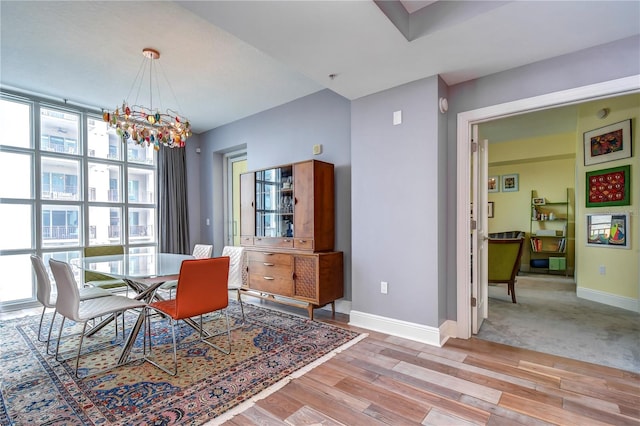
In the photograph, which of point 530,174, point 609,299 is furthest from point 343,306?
point 530,174

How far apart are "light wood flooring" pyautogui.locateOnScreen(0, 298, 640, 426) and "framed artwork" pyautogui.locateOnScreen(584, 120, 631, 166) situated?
3158mm

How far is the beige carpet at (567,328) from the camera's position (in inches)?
101

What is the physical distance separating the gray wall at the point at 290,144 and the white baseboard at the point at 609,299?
351cm

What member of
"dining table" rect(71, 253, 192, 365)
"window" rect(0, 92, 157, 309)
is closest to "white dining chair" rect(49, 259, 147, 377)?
"dining table" rect(71, 253, 192, 365)

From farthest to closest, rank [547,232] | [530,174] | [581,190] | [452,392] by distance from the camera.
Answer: [530,174], [547,232], [581,190], [452,392]

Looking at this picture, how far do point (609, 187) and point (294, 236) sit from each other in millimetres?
4338

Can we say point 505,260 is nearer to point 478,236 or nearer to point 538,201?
point 478,236

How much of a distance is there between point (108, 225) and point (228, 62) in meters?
3.50

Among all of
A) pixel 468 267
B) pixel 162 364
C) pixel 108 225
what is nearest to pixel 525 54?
pixel 468 267

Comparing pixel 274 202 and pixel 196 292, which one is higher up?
pixel 274 202

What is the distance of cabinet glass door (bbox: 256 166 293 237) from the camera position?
148 inches

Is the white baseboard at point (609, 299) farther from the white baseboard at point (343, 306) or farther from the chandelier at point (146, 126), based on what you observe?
the chandelier at point (146, 126)

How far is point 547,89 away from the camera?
250cm

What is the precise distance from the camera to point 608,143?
4113mm
